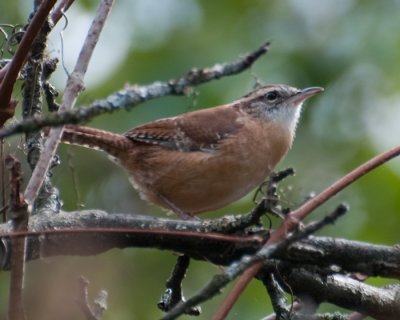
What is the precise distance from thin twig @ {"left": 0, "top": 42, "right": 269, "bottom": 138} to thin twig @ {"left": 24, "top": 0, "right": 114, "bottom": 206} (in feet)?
0.79

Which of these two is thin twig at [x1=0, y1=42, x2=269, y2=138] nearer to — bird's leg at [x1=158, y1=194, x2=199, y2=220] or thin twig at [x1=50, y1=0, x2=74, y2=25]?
thin twig at [x1=50, y1=0, x2=74, y2=25]

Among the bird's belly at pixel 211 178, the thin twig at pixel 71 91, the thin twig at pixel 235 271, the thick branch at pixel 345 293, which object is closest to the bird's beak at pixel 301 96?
the bird's belly at pixel 211 178

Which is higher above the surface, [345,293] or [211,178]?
[345,293]

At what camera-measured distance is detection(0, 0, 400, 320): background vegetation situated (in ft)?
15.6

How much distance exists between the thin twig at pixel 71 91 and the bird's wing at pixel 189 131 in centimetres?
201

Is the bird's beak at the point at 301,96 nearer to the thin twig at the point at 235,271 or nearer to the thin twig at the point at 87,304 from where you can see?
the thin twig at the point at 87,304

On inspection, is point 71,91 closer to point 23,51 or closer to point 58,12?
point 23,51

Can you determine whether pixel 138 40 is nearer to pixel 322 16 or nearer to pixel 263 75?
pixel 263 75

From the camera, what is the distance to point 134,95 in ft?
5.76

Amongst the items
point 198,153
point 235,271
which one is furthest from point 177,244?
point 198,153

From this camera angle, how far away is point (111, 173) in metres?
5.52

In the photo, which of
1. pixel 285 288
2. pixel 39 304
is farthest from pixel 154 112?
pixel 285 288

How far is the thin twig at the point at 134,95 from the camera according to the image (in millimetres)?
1632

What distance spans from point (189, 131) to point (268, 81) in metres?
0.96
